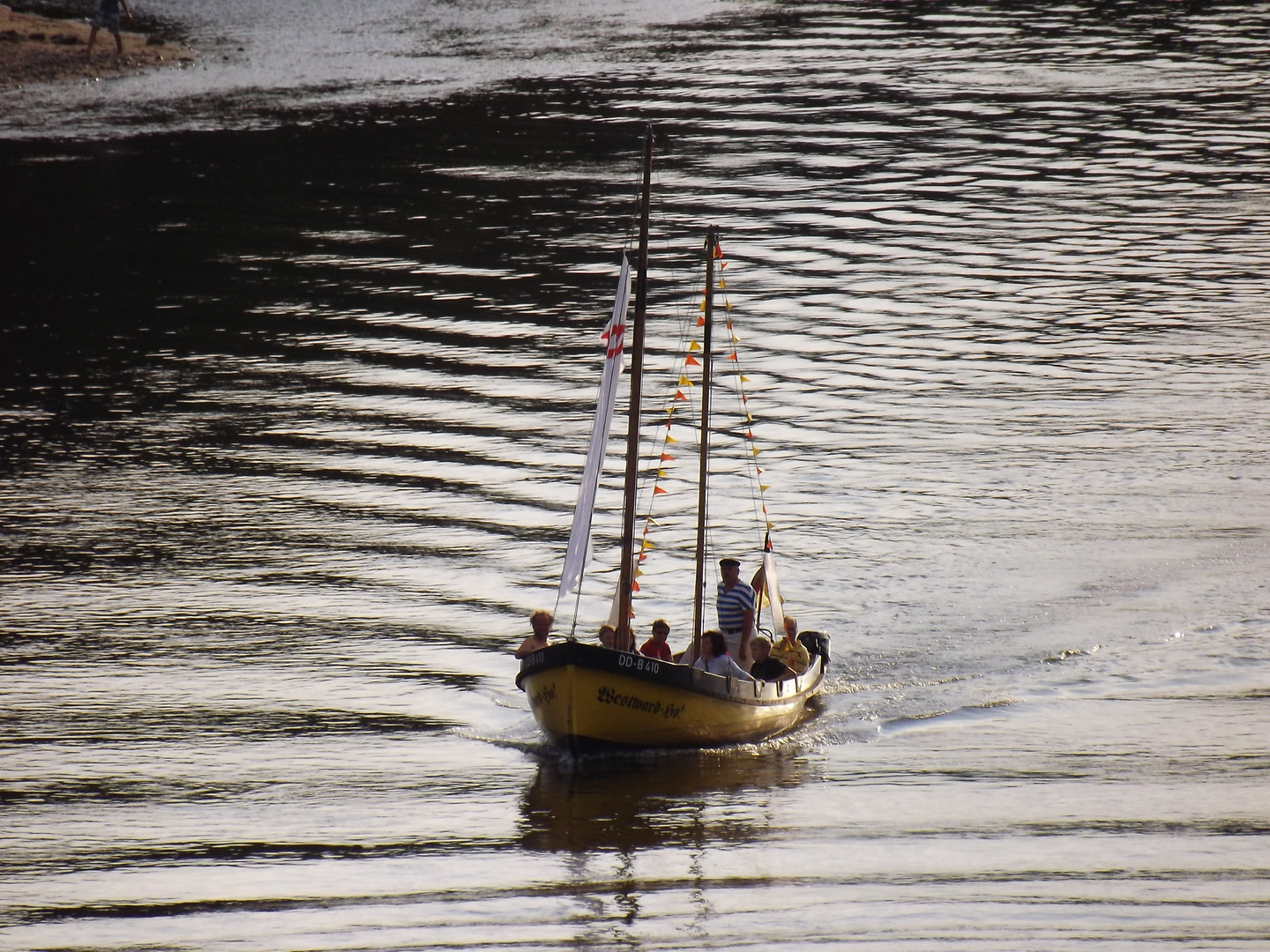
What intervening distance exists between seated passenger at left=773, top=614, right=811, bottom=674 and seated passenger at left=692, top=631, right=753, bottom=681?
1540 mm

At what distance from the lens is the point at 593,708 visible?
18859 millimetres

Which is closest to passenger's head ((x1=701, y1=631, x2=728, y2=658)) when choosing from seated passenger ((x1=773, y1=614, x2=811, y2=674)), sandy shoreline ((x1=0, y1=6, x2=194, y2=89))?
seated passenger ((x1=773, y1=614, x2=811, y2=674))

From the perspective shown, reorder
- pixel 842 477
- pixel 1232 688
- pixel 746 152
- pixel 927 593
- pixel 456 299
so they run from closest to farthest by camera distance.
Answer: pixel 1232 688 → pixel 927 593 → pixel 842 477 → pixel 456 299 → pixel 746 152

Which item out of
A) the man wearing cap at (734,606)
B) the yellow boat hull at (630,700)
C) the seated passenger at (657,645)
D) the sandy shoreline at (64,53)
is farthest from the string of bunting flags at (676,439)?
the sandy shoreline at (64,53)

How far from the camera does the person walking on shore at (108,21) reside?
5466 cm

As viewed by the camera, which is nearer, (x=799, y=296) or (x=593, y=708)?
(x=593, y=708)

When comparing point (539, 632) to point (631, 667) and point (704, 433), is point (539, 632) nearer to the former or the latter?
point (631, 667)

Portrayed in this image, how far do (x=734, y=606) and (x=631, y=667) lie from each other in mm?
3111

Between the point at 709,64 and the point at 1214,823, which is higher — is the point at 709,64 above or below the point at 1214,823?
above

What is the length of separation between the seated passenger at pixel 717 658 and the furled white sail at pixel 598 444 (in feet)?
6.68

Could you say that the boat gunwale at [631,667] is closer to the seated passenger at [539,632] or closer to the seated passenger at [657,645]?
the seated passenger at [539,632]

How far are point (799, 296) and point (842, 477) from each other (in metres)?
10.1

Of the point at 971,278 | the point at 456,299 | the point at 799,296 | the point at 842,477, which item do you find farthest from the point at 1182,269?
the point at 456,299

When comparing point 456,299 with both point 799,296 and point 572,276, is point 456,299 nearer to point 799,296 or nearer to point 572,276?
point 572,276
